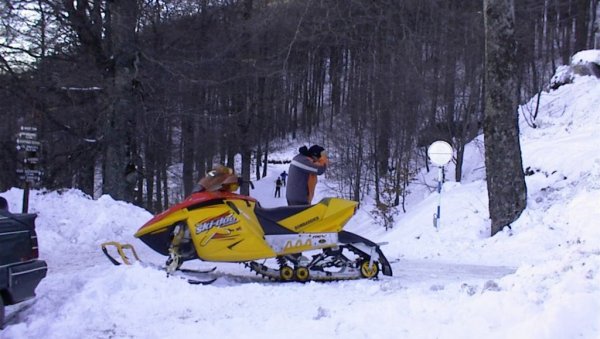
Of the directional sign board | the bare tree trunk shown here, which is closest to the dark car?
the directional sign board

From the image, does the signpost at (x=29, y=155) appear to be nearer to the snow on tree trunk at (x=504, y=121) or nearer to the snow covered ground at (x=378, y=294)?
the snow covered ground at (x=378, y=294)

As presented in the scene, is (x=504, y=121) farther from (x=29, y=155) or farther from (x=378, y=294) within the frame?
(x=29, y=155)

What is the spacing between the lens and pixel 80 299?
209 inches

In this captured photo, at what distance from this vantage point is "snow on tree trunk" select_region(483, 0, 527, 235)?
33.7 ft

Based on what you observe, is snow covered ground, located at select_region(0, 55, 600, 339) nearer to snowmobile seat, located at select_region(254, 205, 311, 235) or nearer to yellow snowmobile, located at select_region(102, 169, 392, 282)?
yellow snowmobile, located at select_region(102, 169, 392, 282)

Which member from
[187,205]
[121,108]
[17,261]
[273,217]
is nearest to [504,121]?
[273,217]

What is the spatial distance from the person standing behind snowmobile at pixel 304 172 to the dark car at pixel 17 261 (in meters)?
3.83

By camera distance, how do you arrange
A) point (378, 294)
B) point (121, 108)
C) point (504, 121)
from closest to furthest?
point (378, 294) → point (504, 121) → point (121, 108)

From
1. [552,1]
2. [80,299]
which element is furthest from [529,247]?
[552,1]

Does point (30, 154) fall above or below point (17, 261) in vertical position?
above

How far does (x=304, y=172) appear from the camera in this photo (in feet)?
27.6

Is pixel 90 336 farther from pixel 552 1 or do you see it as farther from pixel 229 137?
pixel 552 1

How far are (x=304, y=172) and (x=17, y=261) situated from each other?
4.20 meters

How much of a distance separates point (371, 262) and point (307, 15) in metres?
18.7
